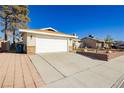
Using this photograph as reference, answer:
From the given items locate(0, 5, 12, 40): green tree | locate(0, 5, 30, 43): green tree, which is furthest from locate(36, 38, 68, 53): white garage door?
locate(0, 5, 12, 40): green tree

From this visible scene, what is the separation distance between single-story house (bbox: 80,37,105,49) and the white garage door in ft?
66.0

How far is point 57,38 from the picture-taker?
14.5 meters

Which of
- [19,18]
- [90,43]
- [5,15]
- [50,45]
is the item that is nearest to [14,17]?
[19,18]

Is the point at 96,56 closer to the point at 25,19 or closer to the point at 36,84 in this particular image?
the point at 36,84

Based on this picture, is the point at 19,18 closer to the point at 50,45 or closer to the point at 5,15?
the point at 5,15

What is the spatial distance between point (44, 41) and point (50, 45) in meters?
0.88

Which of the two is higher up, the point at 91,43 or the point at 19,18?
the point at 19,18

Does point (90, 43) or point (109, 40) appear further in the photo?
point (109, 40)

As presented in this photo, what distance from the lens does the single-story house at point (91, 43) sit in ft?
111

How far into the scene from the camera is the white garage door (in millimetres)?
12959

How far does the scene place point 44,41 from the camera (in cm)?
1335

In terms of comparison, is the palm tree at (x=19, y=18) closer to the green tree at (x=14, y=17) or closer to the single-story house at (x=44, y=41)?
the green tree at (x=14, y=17)

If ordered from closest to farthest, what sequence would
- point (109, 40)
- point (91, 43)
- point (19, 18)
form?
point (19, 18) < point (91, 43) < point (109, 40)

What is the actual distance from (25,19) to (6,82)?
1834cm
